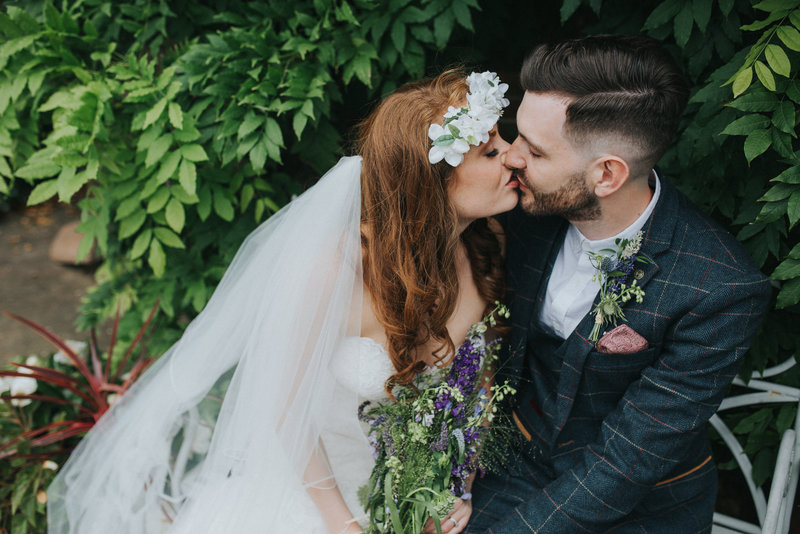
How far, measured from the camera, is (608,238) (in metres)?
2.04

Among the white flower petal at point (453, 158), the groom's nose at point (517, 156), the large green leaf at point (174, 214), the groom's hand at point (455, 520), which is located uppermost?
the large green leaf at point (174, 214)

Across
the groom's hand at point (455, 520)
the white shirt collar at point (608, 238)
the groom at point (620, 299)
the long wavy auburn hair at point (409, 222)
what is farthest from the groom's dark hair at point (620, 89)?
the groom's hand at point (455, 520)

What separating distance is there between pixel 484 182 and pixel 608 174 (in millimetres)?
395

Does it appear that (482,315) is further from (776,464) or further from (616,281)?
(776,464)

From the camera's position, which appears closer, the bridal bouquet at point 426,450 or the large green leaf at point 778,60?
the large green leaf at point 778,60

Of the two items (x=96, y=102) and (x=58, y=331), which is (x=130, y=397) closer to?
(x=96, y=102)

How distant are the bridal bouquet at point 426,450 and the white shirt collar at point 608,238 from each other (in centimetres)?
35

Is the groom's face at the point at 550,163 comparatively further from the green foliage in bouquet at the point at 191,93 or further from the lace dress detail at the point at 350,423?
the lace dress detail at the point at 350,423

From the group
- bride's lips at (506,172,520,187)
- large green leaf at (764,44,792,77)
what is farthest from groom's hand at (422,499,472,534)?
large green leaf at (764,44,792,77)

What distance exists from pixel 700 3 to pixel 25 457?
3.37 m

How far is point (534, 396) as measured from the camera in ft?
7.75

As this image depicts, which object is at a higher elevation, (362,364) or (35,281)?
(35,281)

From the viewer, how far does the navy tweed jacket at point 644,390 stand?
1.83m

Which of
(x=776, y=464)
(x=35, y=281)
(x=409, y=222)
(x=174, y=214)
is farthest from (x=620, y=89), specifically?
(x=35, y=281)
